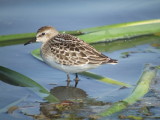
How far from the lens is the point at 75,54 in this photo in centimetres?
979

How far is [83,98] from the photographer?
9.02 meters

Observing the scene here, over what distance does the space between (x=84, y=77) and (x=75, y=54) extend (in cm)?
65

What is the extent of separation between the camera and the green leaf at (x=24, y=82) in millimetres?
8784

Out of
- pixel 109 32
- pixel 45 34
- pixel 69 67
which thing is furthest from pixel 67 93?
pixel 109 32

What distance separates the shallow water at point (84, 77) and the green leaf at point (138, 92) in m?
0.27

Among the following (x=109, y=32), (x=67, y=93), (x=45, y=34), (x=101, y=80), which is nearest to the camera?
(x=67, y=93)

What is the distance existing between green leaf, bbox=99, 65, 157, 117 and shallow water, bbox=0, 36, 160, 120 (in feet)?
0.89

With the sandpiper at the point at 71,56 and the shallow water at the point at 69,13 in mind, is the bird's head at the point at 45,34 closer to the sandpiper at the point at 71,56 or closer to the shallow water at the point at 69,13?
the sandpiper at the point at 71,56

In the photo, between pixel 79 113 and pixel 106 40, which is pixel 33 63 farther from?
pixel 79 113

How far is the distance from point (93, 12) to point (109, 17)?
531 mm

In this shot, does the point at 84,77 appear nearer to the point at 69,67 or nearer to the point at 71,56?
the point at 69,67

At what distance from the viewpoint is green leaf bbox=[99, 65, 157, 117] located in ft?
26.3

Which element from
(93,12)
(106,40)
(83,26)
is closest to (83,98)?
(106,40)

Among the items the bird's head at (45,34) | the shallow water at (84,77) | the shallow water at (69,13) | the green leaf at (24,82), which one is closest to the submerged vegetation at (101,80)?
the green leaf at (24,82)
